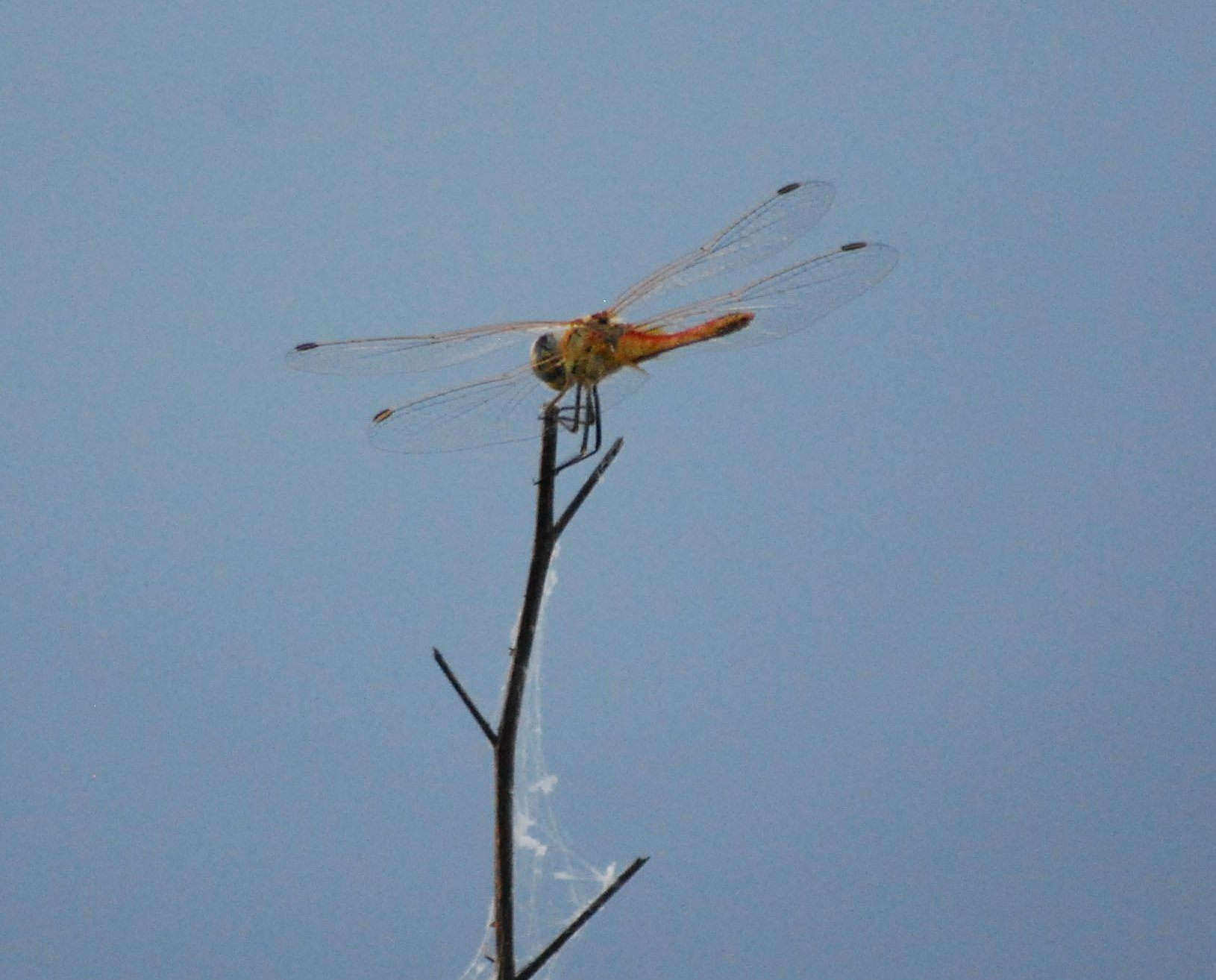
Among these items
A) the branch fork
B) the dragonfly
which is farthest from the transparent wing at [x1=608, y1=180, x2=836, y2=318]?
the branch fork

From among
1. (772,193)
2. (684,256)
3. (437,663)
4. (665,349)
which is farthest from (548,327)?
(437,663)

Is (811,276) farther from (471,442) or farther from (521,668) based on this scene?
(521,668)

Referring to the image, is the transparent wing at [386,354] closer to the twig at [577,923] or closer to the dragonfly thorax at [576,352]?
the dragonfly thorax at [576,352]

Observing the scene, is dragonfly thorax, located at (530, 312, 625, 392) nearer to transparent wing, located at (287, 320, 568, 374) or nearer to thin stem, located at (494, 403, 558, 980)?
transparent wing, located at (287, 320, 568, 374)

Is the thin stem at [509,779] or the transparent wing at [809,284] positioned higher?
the transparent wing at [809,284]

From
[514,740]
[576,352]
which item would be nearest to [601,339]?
[576,352]

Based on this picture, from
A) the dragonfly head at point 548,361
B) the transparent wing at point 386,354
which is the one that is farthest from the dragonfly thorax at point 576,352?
the transparent wing at point 386,354
